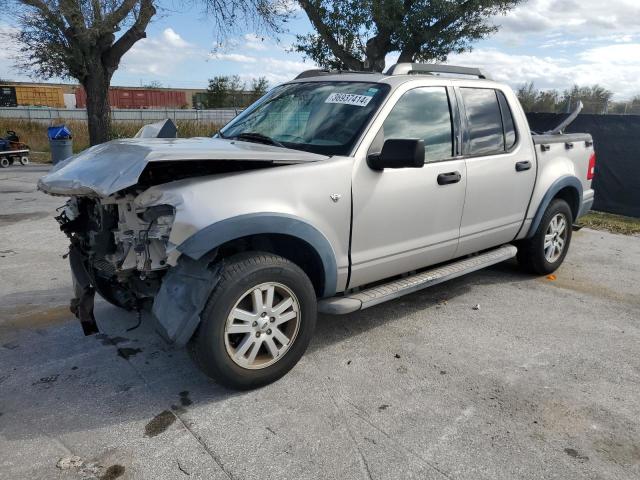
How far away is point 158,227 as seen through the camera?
2.94m

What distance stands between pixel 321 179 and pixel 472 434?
1.73m

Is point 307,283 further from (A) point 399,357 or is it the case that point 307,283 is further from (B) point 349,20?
(B) point 349,20

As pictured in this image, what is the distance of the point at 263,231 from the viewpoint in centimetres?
307

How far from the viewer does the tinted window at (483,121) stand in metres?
4.46

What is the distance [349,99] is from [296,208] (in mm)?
1147

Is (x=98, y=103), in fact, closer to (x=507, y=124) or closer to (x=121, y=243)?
(x=507, y=124)

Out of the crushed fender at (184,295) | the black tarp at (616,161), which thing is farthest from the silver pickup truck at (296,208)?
the black tarp at (616,161)

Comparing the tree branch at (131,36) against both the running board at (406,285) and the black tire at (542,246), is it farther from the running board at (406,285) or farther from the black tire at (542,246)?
the running board at (406,285)

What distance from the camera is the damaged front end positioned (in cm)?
305

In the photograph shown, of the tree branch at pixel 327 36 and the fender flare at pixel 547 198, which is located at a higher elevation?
the tree branch at pixel 327 36

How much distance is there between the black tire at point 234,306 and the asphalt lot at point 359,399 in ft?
0.49

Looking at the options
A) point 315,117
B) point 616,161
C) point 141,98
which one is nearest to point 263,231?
point 315,117

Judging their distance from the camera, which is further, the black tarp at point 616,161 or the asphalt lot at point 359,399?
the black tarp at point 616,161

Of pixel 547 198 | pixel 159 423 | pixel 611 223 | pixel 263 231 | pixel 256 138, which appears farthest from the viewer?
pixel 611 223
